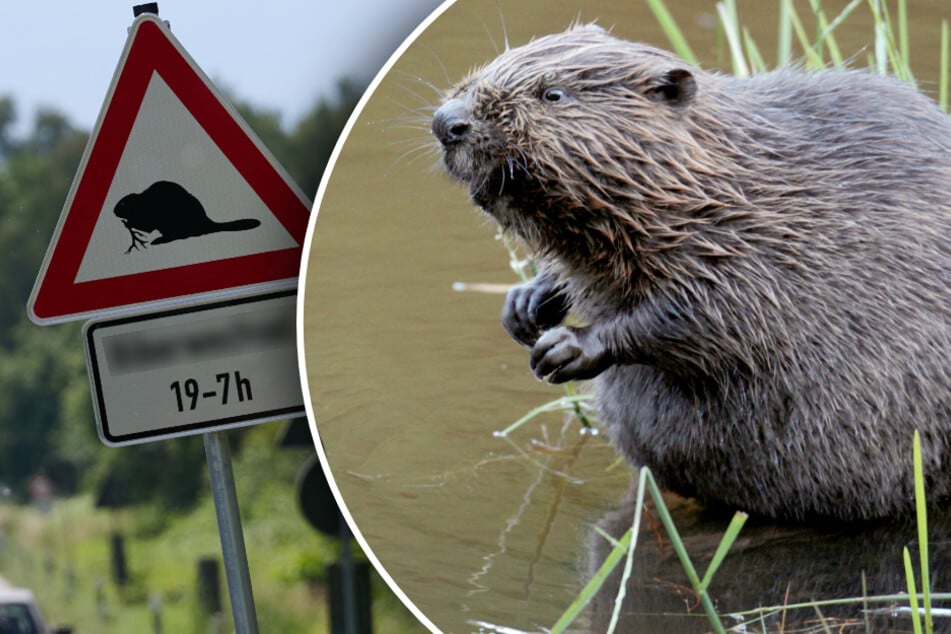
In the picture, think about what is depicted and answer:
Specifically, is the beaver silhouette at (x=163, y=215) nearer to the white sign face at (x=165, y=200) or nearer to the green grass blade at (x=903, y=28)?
the white sign face at (x=165, y=200)

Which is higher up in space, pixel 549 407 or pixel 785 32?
pixel 785 32

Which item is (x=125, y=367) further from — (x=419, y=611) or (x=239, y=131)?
(x=419, y=611)

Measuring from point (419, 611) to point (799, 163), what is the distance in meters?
1.23

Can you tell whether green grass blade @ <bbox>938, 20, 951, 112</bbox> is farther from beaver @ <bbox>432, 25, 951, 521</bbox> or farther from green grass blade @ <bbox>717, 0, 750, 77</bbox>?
beaver @ <bbox>432, 25, 951, 521</bbox>

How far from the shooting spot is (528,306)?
2758 mm

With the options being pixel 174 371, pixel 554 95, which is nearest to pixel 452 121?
pixel 554 95

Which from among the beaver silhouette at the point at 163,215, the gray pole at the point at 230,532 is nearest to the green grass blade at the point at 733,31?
the beaver silhouette at the point at 163,215

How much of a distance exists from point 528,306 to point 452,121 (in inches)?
22.6

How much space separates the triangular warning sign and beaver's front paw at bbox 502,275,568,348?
1.99ft

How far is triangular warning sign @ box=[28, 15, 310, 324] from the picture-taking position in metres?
2.36

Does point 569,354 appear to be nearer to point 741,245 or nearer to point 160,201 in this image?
point 741,245

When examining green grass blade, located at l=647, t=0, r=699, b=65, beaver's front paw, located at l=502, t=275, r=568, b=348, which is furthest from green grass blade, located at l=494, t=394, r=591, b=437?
green grass blade, located at l=647, t=0, r=699, b=65

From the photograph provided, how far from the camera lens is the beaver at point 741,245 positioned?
2.36m

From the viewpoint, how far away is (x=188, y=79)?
2.37 meters
